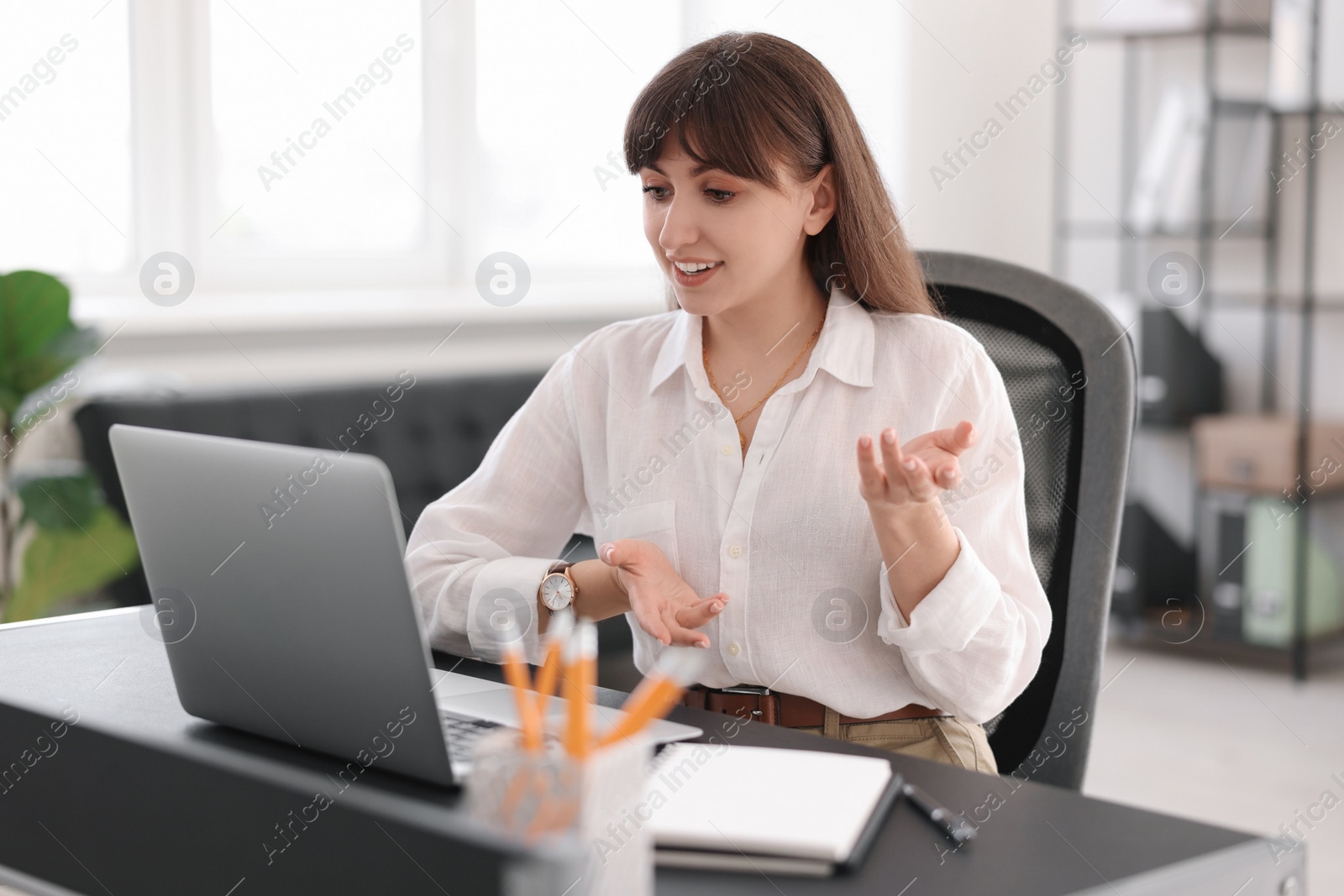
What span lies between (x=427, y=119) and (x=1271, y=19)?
219 centimetres

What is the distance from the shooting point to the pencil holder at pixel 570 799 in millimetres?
609

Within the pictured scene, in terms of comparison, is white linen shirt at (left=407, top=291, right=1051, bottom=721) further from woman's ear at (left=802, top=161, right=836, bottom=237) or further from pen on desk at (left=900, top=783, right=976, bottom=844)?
pen on desk at (left=900, top=783, right=976, bottom=844)

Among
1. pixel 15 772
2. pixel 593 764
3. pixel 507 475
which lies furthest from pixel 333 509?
pixel 507 475

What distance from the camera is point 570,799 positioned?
0.61m

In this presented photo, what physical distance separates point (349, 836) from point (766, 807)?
259 millimetres

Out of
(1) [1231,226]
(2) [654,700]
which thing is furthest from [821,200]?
(1) [1231,226]

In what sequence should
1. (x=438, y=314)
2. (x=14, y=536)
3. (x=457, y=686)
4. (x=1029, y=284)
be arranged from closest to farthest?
(x=457, y=686) < (x=1029, y=284) < (x=14, y=536) < (x=438, y=314)

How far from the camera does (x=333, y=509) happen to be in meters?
0.75

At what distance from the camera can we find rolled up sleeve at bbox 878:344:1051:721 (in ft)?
3.73

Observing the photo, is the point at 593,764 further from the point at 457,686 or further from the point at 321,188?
the point at 321,188

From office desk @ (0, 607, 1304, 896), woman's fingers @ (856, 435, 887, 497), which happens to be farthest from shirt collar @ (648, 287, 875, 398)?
office desk @ (0, 607, 1304, 896)

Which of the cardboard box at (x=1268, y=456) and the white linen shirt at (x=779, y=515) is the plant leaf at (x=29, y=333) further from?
the cardboard box at (x=1268, y=456)

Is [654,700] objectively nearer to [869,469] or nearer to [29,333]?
[869,469]

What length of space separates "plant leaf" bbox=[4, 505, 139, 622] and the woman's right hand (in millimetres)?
1411
